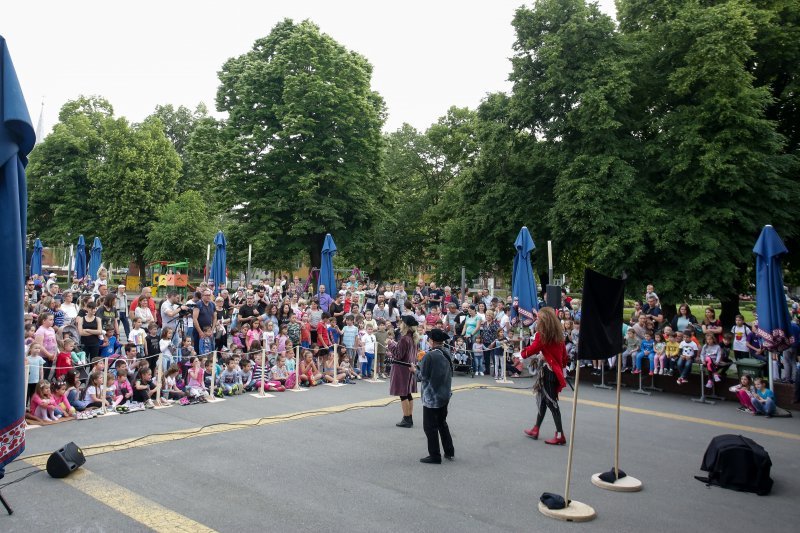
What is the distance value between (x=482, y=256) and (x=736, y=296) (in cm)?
1075

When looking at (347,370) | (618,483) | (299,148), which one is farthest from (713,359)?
(299,148)

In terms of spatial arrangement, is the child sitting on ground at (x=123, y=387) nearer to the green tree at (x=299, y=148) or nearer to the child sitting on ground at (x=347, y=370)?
the child sitting on ground at (x=347, y=370)

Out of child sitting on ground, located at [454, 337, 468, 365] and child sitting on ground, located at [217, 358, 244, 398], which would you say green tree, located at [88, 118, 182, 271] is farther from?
child sitting on ground, located at [217, 358, 244, 398]

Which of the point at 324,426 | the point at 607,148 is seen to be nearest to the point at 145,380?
the point at 324,426

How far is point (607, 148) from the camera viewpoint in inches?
819

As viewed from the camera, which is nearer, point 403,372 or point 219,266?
point 403,372

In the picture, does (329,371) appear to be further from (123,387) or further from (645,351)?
(645,351)

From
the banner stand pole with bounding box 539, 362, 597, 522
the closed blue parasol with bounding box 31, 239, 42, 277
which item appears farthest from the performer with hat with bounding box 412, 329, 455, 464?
the closed blue parasol with bounding box 31, 239, 42, 277

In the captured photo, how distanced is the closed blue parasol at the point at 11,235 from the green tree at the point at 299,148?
86.6 ft

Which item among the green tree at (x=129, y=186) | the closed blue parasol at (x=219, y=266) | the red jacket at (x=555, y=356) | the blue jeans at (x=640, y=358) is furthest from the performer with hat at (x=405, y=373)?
the green tree at (x=129, y=186)

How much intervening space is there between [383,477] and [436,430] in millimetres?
1129

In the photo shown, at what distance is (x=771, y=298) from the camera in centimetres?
1248

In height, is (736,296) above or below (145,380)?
above

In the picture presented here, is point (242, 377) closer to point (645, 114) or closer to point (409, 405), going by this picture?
point (409, 405)
